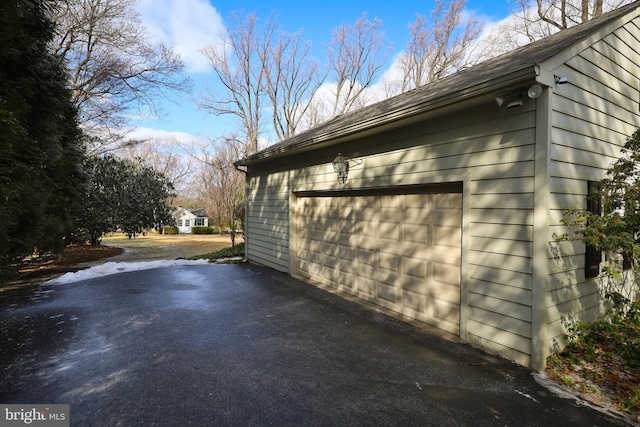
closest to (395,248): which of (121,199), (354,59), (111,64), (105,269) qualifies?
(105,269)

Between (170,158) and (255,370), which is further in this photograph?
(170,158)

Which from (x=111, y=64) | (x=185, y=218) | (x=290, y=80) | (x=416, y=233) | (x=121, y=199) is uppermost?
(x=290, y=80)

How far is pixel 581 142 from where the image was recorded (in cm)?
332

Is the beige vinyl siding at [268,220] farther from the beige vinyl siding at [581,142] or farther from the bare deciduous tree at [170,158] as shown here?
the bare deciduous tree at [170,158]

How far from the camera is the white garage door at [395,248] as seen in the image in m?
3.94

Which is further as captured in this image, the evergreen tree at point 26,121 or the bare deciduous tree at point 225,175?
the bare deciduous tree at point 225,175

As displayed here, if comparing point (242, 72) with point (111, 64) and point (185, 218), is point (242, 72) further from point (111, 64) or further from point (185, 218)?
point (185, 218)

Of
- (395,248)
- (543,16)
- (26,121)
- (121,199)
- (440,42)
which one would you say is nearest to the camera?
(395,248)

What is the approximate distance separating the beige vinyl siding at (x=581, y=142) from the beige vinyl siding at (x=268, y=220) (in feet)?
17.3

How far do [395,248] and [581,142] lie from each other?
255 cm

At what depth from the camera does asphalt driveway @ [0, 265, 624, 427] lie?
2.38 meters

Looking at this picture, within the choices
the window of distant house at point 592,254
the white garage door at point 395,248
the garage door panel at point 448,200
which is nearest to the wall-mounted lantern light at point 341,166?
the white garage door at point 395,248

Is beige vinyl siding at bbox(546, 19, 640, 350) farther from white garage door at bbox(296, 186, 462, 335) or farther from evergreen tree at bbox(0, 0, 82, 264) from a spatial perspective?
evergreen tree at bbox(0, 0, 82, 264)

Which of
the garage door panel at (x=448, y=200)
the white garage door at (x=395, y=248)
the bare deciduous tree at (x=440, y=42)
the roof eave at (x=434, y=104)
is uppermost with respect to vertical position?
the bare deciduous tree at (x=440, y=42)
